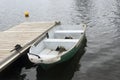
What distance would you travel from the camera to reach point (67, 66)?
47.6ft

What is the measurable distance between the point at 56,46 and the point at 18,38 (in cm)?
305

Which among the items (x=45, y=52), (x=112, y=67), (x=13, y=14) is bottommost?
(x=112, y=67)

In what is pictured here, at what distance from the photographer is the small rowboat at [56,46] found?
1236 cm

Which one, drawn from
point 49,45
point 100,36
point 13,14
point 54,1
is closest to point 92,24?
point 100,36

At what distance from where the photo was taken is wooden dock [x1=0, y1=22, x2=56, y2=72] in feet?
42.3

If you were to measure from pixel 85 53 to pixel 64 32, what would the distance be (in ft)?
8.72

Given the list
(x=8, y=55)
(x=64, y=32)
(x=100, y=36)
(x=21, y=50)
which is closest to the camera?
(x=8, y=55)

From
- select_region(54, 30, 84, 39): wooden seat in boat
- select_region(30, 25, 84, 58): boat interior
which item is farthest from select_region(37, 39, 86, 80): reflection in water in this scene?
select_region(54, 30, 84, 39): wooden seat in boat

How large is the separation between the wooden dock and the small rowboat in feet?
2.36

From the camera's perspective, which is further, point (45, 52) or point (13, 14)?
point (13, 14)

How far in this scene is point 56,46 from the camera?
51.2ft

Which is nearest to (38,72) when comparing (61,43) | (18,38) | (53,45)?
(53,45)

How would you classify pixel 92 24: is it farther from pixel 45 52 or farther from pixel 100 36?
pixel 45 52

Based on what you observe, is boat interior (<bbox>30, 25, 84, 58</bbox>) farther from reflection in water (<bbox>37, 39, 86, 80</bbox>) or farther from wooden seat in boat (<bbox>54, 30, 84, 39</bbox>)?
reflection in water (<bbox>37, 39, 86, 80</bbox>)
